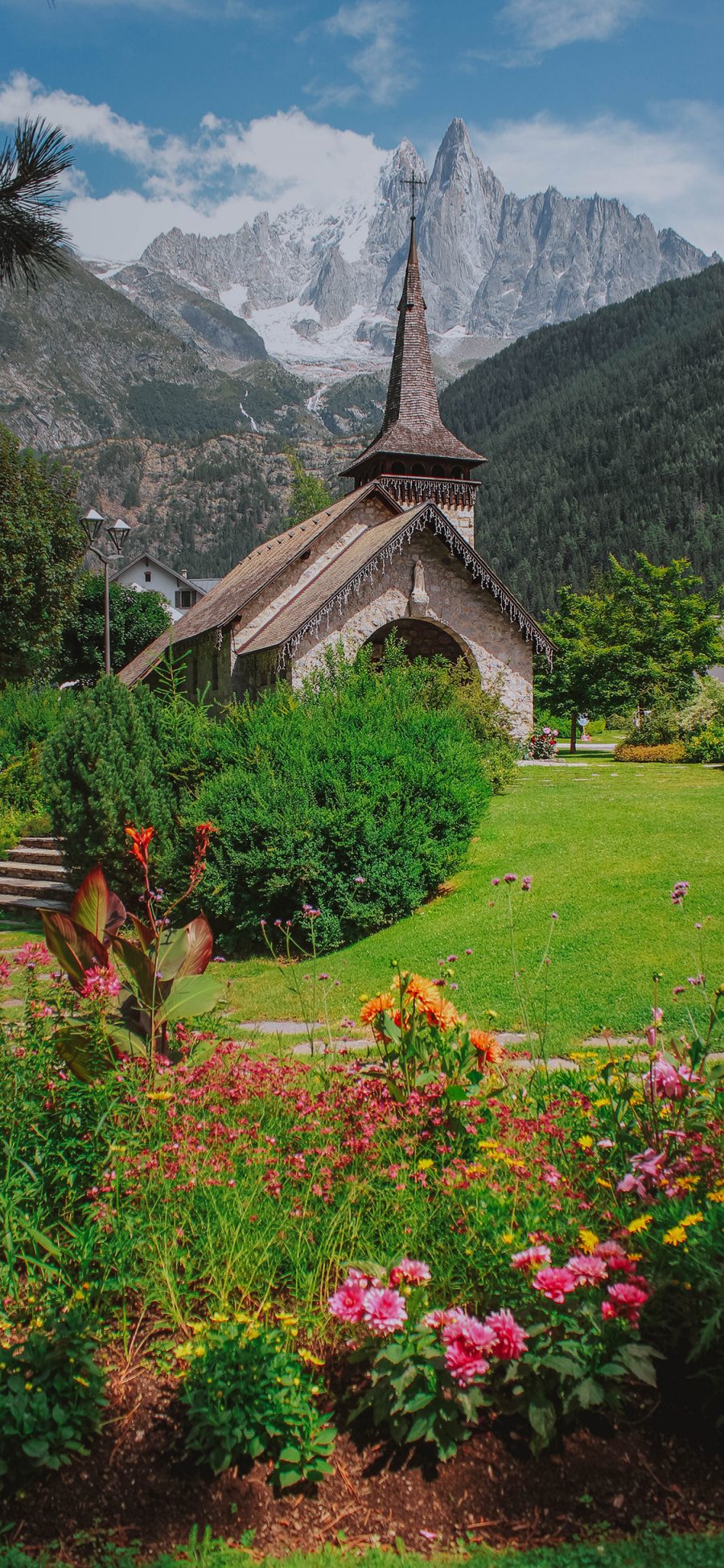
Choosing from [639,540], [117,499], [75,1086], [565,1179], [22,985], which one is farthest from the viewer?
[117,499]

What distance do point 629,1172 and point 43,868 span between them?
1208 centimetres

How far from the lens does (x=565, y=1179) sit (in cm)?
340

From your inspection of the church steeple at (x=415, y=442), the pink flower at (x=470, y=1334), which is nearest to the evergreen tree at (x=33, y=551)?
the church steeple at (x=415, y=442)

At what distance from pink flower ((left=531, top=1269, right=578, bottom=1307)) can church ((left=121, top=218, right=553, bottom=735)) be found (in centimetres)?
1384

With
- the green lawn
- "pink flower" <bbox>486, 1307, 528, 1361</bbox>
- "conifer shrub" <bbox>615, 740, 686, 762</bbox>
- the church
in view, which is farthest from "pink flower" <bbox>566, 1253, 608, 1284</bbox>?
"conifer shrub" <bbox>615, 740, 686, 762</bbox>

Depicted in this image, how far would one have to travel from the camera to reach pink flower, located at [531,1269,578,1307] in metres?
2.53

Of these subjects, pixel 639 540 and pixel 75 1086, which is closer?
pixel 75 1086

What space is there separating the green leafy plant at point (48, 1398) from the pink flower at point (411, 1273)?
845 mm

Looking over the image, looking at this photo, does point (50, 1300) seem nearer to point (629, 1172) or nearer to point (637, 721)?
point (629, 1172)

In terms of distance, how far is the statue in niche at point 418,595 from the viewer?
66.1 feet

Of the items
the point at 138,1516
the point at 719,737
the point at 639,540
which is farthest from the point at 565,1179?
the point at 639,540

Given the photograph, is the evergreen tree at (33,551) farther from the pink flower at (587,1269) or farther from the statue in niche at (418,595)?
the pink flower at (587,1269)

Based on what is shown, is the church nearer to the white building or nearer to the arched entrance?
the arched entrance

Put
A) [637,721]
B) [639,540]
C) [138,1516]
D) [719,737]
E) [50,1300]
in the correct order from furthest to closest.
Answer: [639,540], [637,721], [719,737], [50,1300], [138,1516]
